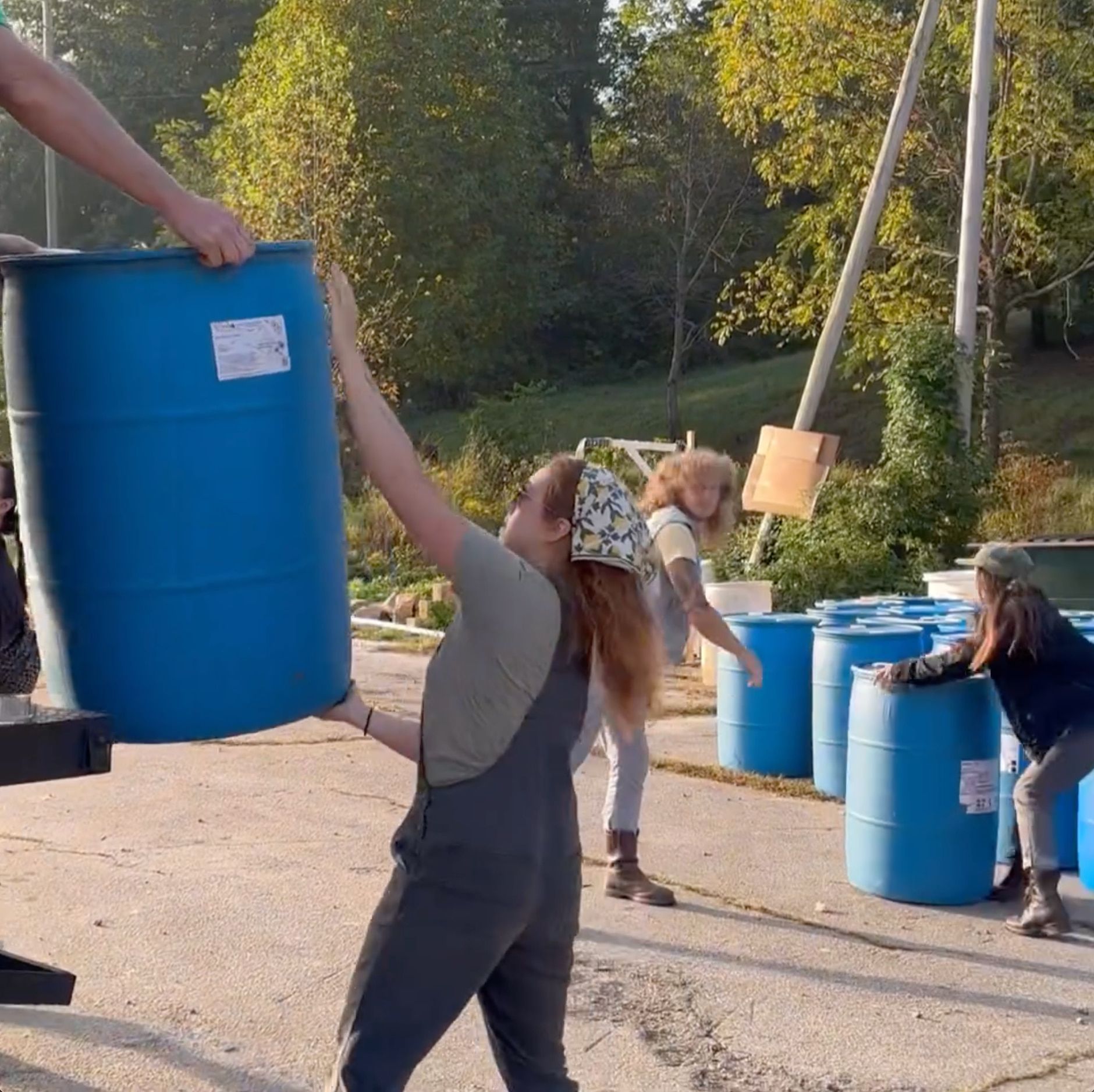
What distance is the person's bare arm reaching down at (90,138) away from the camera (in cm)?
254

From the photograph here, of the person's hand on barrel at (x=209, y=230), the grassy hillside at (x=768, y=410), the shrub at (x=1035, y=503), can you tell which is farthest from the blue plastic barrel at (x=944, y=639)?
the grassy hillside at (x=768, y=410)

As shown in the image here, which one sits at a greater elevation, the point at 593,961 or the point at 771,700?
the point at 771,700

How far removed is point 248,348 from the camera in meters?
2.83

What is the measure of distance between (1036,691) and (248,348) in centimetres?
382

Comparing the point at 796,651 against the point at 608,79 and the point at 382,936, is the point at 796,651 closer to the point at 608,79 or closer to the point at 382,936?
the point at 382,936

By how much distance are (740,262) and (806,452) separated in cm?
2018

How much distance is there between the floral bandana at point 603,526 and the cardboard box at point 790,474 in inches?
429

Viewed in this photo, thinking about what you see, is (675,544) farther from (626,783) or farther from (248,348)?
(248,348)

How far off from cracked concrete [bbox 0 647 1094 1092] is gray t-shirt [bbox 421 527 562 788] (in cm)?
172

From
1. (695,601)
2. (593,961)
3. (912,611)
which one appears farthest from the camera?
(912,611)

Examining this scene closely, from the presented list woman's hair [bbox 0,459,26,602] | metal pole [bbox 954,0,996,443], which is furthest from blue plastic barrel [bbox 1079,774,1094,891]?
metal pole [bbox 954,0,996,443]

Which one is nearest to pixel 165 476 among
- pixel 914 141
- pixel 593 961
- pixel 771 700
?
pixel 593 961

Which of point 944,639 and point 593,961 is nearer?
point 593,961

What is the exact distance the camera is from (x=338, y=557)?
→ 3.09m
